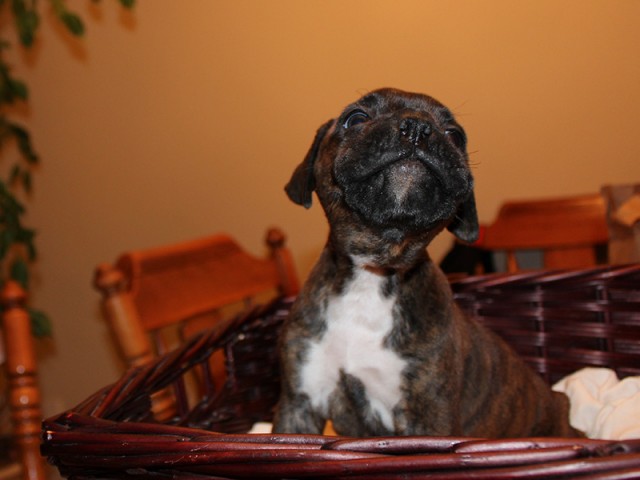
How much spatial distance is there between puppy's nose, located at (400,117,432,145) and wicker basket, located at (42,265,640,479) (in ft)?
1.45

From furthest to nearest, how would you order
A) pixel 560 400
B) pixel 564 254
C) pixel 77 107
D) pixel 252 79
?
1. pixel 77 107
2. pixel 252 79
3. pixel 564 254
4. pixel 560 400

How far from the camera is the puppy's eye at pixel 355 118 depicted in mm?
1120

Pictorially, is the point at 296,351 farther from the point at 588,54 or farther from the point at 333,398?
the point at 588,54

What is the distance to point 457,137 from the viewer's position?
1.15 m

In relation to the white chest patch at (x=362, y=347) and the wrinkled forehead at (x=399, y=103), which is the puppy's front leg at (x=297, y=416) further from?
the wrinkled forehead at (x=399, y=103)

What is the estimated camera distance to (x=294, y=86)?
1776 millimetres

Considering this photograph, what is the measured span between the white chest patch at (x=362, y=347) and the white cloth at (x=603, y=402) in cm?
48

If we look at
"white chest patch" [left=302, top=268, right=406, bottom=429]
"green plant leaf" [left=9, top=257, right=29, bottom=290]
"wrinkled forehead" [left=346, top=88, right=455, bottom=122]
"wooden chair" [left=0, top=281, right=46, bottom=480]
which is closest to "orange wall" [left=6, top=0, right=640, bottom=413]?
"wrinkled forehead" [left=346, top=88, right=455, bottom=122]

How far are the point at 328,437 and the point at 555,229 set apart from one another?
1.13 meters

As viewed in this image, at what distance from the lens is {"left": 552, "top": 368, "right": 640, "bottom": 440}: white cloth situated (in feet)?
4.51

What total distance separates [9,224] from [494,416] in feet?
6.12

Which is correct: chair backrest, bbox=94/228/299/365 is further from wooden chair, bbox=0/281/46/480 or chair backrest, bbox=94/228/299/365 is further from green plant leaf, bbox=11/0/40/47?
green plant leaf, bbox=11/0/40/47

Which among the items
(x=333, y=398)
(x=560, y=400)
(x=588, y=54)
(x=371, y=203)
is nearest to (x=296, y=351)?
(x=333, y=398)

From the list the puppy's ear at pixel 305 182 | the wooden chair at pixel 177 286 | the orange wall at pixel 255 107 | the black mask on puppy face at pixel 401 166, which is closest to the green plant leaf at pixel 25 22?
the orange wall at pixel 255 107
